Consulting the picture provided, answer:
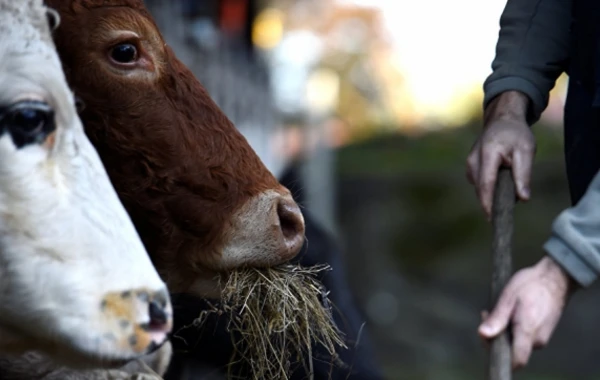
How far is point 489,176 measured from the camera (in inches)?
92.1

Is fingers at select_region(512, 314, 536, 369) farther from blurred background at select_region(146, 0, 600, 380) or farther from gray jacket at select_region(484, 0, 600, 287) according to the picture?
blurred background at select_region(146, 0, 600, 380)

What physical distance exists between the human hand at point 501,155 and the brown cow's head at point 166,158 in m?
0.41

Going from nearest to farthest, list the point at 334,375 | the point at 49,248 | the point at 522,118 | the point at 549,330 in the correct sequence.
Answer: the point at 49,248, the point at 549,330, the point at 522,118, the point at 334,375

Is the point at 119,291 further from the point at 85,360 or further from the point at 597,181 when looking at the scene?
the point at 597,181

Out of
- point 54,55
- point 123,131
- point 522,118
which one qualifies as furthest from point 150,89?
point 522,118

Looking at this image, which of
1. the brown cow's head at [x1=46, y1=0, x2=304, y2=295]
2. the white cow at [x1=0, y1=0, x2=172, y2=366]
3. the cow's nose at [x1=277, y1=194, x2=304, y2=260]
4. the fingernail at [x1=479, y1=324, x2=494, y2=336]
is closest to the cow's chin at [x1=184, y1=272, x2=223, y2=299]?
the brown cow's head at [x1=46, y1=0, x2=304, y2=295]

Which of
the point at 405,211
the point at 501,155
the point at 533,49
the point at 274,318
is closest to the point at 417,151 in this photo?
the point at 405,211

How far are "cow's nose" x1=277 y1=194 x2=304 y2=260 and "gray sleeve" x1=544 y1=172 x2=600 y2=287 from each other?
0.54m

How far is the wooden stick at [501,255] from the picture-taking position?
211cm

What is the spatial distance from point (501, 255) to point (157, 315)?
2.57ft

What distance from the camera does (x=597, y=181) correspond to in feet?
7.00

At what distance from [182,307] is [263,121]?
291 inches

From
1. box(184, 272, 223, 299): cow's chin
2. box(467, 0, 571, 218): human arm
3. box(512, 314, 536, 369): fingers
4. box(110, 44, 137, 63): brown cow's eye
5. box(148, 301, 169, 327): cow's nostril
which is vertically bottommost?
box(184, 272, 223, 299): cow's chin

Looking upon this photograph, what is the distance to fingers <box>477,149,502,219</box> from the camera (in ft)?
7.68
